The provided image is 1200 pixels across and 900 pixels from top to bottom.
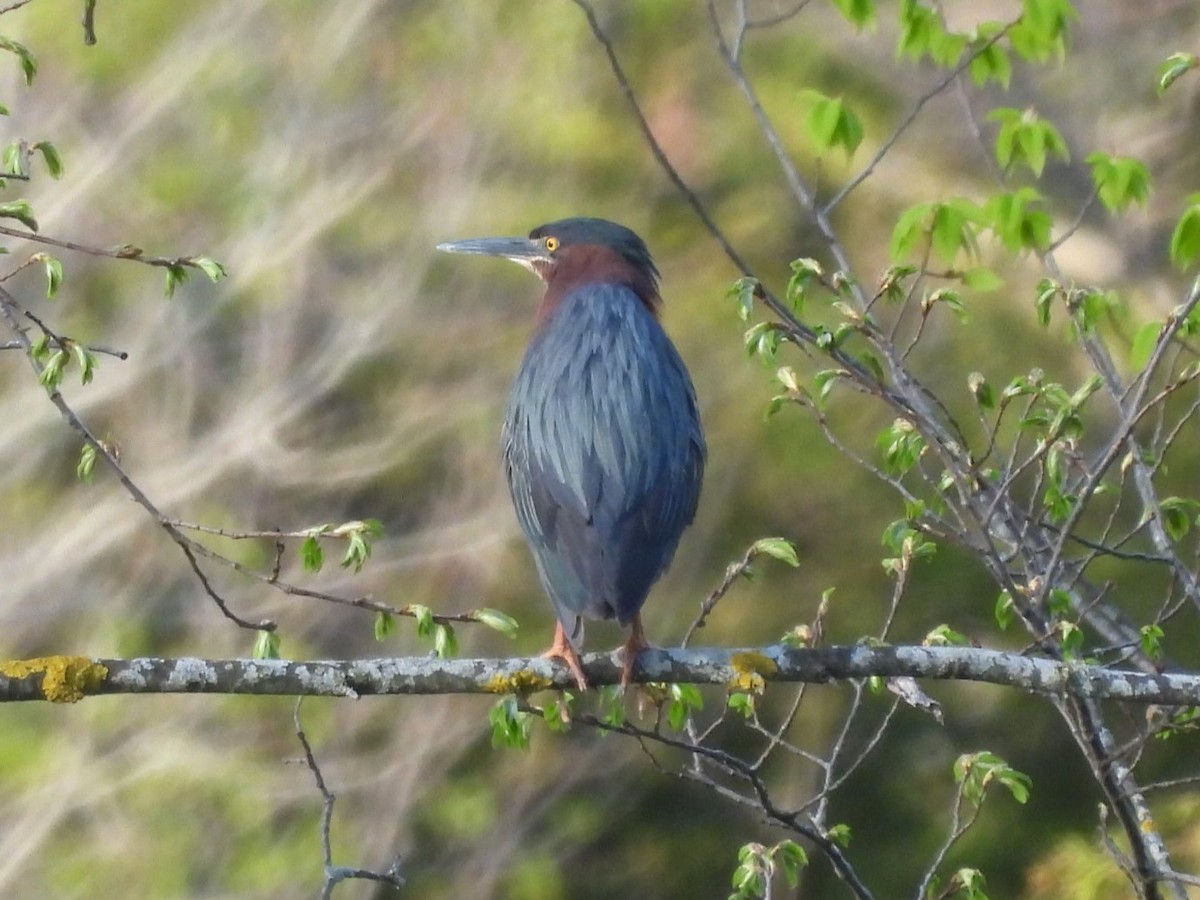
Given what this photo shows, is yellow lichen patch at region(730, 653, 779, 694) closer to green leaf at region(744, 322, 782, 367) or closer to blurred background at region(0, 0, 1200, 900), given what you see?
green leaf at region(744, 322, 782, 367)

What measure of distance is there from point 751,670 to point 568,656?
1.53 ft

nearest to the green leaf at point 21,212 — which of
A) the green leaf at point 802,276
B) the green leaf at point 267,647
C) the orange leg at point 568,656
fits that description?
the green leaf at point 267,647

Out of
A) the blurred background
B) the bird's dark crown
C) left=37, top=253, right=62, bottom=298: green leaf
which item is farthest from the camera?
the blurred background

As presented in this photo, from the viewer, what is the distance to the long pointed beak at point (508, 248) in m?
5.06

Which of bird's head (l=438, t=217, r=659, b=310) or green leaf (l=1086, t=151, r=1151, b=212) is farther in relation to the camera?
bird's head (l=438, t=217, r=659, b=310)

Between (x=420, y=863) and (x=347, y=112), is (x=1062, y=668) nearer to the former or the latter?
(x=420, y=863)

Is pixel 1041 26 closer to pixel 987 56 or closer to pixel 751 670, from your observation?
pixel 987 56

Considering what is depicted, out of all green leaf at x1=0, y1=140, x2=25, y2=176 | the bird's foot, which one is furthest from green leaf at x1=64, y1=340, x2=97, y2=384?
the bird's foot

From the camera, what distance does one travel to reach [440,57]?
8.77 m

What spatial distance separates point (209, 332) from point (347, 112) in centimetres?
145

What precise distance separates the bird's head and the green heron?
0.07 meters

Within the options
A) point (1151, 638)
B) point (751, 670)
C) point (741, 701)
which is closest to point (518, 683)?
point (751, 670)

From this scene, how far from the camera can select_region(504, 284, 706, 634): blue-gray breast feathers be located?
3822 mm

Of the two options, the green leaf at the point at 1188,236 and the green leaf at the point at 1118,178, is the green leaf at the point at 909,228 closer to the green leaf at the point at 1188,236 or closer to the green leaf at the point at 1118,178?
the green leaf at the point at 1118,178
